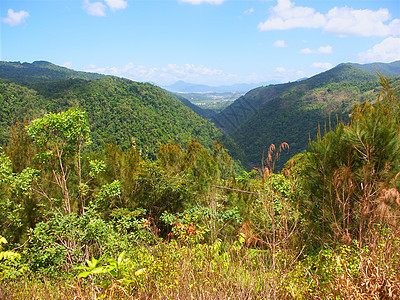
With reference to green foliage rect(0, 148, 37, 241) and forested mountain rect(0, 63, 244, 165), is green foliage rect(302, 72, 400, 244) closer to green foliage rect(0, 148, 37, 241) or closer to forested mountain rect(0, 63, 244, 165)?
green foliage rect(0, 148, 37, 241)

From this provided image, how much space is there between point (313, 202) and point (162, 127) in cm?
4949

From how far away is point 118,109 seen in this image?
2167 inches

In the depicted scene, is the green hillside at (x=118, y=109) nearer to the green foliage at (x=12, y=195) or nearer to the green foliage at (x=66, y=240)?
the green foliage at (x=12, y=195)

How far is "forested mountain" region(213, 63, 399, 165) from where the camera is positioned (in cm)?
5881

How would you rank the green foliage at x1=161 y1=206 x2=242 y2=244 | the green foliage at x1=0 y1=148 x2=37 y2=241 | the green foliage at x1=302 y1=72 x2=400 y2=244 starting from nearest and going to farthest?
1. the green foliage at x1=302 y1=72 x2=400 y2=244
2. the green foliage at x1=161 y1=206 x2=242 y2=244
3. the green foliage at x1=0 y1=148 x2=37 y2=241

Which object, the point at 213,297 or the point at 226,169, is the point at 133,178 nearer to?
the point at 226,169

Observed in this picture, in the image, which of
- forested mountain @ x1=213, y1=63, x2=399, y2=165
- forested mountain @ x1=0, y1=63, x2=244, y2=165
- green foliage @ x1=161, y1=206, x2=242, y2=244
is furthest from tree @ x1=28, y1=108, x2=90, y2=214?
forested mountain @ x1=213, y1=63, x2=399, y2=165

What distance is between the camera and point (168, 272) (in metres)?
1.78

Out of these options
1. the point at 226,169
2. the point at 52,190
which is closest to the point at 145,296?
the point at 52,190

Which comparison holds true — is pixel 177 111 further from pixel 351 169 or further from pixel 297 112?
pixel 351 169

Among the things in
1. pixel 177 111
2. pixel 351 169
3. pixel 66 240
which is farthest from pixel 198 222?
pixel 177 111

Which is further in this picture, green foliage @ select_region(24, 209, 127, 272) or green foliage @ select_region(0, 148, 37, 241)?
green foliage @ select_region(0, 148, 37, 241)

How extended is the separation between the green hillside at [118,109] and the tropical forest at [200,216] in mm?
35046

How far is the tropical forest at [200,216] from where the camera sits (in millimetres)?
1588
